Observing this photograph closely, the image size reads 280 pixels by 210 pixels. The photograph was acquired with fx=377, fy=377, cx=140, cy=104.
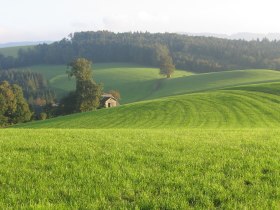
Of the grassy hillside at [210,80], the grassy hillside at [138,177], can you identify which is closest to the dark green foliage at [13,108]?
the grassy hillside at [210,80]

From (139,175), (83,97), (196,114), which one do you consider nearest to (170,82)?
(83,97)

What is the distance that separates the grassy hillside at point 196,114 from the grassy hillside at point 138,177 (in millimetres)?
35881

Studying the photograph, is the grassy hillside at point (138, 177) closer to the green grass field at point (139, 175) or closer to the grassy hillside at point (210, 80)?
the green grass field at point (139, 175)

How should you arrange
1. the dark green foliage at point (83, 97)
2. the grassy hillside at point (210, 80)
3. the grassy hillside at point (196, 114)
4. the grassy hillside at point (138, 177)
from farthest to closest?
the grassy hillside at point (210, 80)
the dark green foliage at point (83, 97)
the grassy hillside at point (196, 114)
the grassy hillside at point (138, 177)

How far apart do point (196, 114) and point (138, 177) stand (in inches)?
1947

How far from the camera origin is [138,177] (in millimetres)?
11547

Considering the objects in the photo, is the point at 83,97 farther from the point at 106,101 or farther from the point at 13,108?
the point at 13,108

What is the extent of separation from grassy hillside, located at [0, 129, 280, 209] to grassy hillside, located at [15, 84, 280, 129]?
1413 inches

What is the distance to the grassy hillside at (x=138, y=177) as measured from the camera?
976 cm

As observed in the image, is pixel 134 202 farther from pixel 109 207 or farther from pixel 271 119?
pixel 271 119

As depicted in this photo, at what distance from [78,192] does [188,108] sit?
55692mm

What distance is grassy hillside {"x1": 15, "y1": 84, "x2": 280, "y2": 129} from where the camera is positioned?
5303cm

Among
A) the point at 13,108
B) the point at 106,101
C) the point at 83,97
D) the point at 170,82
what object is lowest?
the point at 106,101

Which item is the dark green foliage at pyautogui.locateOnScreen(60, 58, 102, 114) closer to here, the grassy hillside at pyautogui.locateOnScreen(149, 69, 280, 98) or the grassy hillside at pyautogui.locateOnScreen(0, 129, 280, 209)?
the grassy hillside at pyautogui.locateOnScreen(149, 69, 280, 98)
